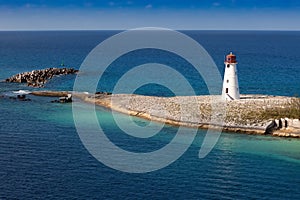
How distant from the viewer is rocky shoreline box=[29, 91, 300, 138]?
51281 mm

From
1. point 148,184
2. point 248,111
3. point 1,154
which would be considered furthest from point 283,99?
point 1,154

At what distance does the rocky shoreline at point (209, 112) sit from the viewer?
51.3 meters

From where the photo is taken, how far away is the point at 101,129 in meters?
52.7

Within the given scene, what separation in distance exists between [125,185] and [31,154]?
1185 centimetres

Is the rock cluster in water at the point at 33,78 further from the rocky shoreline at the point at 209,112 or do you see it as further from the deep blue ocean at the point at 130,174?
the deep blue ocean at the point at 130,174

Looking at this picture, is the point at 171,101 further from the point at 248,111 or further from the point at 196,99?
the point at 248,111

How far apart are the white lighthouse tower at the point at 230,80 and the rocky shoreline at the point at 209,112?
1.37 metres

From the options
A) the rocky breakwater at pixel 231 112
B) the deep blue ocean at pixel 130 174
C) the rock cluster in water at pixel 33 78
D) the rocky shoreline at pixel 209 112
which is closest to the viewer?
the deep blue ocean at pixel 130 174

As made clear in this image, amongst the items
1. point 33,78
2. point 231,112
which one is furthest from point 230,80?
point 33,78

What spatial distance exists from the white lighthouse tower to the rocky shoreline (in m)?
1.37

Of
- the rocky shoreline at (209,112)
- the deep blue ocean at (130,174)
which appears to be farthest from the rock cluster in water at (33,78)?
the deep blue ocean at (130,174)

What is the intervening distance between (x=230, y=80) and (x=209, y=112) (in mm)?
6891

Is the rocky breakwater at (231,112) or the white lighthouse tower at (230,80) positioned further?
the white lighthouse tower at (230,80)

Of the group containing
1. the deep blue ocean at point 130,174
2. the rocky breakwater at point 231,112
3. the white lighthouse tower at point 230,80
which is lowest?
Answer: the deep blue ocean at point 130,174
